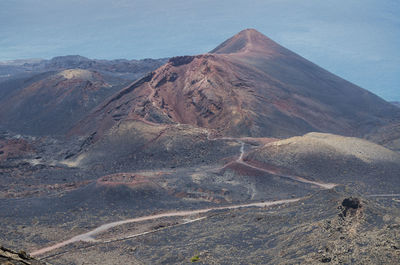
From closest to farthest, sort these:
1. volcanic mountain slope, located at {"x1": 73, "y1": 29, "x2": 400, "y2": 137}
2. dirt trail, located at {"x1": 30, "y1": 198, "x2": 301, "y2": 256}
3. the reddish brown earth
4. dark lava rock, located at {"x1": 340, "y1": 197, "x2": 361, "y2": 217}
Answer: dark lava rock, located at {"x1": 340, "y1": 197, "x2": 361, "y2": 217} < dirt trail, located at {"x1": 30, "y1": 198, "x2": 301, "y2": 256} < the reddish brown earth < volcanic mountain slope, located at {"x1": 73, "y1": 29, "x2": 400, "y2": 137}

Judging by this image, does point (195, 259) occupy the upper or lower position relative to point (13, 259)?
lower

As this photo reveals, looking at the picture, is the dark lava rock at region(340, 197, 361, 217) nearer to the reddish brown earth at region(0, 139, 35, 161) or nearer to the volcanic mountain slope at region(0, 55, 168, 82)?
the reddish brown earth at region(0, 139, 35, 161)

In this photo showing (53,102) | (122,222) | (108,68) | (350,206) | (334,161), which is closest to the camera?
(350,206)

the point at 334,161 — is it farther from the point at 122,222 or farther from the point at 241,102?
the point at 122,222

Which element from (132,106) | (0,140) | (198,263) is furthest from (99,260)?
(0,140)

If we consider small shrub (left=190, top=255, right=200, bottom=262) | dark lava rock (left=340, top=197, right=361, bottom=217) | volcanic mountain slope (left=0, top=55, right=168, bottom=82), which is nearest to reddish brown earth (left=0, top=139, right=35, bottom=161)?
small shrub (left=190, top=255, right=200, bottom=262)

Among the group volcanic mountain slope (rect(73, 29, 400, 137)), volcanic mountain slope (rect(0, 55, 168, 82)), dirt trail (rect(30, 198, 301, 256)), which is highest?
volcanic mountain slope (rect(0, 55, 168, 82))

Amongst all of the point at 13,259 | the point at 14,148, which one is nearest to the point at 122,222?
the point at 13,259
